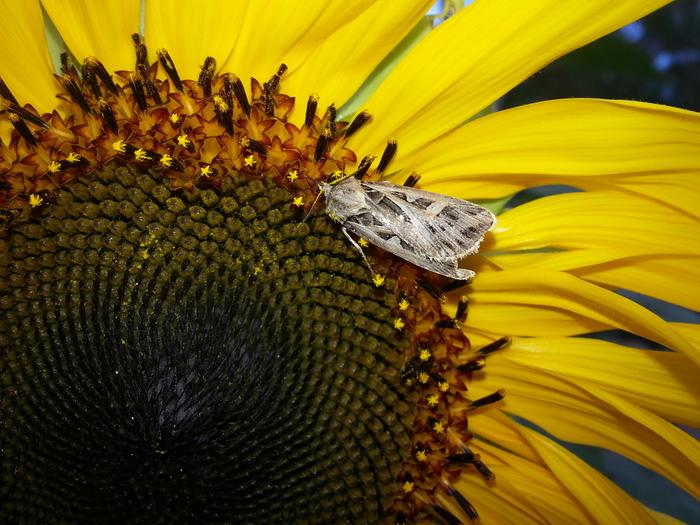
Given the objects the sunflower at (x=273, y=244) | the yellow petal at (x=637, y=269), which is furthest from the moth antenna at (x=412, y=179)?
the yellow petal at (x=637, y=269)

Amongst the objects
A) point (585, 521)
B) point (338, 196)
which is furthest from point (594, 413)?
point (338, 196)

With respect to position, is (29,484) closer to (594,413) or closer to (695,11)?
(594,413)

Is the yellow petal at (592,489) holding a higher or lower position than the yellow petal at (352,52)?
lower

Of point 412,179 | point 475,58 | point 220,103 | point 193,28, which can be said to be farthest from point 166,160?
point 475,58

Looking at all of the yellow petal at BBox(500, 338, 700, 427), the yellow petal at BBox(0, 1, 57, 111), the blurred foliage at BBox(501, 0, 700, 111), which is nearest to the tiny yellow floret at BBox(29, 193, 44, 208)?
the yellow petal at BBox(0, 1, 57, 111)

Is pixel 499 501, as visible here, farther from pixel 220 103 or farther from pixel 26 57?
pixel 26 57

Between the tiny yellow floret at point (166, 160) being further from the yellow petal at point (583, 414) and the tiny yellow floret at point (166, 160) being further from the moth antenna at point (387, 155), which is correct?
the yellow petal at point (583, 414)

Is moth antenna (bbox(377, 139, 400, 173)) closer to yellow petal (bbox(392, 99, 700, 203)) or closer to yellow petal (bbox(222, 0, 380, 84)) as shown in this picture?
yellow petal (bbox(392, 99, 700, 203))
